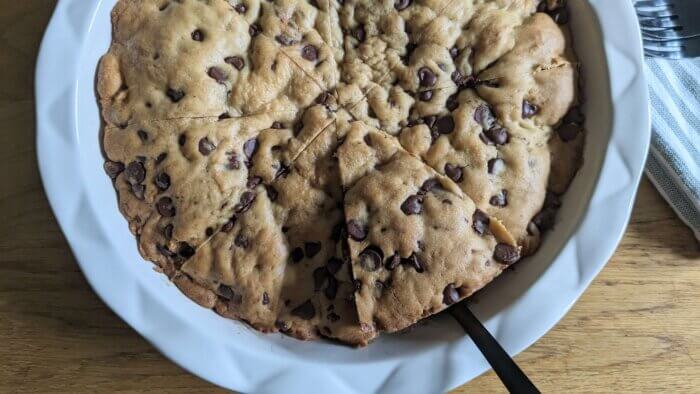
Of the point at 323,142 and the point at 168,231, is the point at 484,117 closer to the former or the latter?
the point at 323,142

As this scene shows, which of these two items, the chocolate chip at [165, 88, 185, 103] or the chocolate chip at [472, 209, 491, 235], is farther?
the chocolate chip at [165, 88, 185, 103]

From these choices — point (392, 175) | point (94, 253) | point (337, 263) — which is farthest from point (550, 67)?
point (94, 253)

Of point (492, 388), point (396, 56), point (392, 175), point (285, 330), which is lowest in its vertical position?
point (492, 388)

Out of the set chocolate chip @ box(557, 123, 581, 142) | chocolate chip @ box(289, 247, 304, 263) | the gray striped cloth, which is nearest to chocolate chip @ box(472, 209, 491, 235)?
chocolate chip @ box(557, 123, 581, 142)

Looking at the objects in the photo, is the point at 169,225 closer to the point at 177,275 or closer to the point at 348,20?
the point at 177,275

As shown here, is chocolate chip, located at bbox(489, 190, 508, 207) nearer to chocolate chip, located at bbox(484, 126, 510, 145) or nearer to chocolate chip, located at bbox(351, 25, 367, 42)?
chocolate chip, located at bbox(484, 126, 510, 145)

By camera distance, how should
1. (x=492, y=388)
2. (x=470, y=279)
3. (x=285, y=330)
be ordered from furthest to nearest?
(x=492, y=388), (x=285, y=330), (x=470, y=279)
